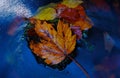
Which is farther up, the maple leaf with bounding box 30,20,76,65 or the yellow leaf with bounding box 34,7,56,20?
the yellow leaf with bounding box 34,7,56,20

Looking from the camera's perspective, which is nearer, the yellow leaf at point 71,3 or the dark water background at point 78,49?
the dark water background at point 78,49

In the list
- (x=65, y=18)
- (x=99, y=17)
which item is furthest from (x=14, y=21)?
(x=99, y=17)

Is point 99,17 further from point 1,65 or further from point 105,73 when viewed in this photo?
point 1,65

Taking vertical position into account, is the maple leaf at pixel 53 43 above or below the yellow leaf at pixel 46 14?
below

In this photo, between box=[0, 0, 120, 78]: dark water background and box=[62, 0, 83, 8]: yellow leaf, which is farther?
box=[62, 0, 83, 8]: yellow leaf
